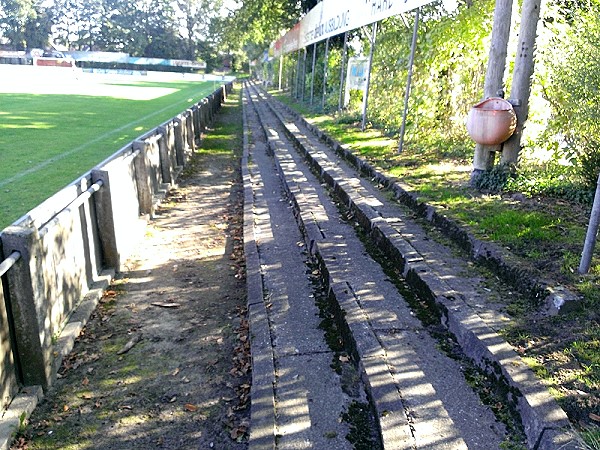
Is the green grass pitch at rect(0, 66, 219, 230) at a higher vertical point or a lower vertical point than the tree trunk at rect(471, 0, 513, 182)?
lower

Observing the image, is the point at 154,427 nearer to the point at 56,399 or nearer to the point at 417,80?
the point at 56,399

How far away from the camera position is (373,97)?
15.6 m

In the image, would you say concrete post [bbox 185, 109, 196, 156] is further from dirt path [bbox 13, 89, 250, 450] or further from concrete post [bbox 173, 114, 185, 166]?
dirt path [bbox 13, 89, 250, 450]

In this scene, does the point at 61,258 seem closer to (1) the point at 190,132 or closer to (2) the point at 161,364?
(2) the point at 161,364

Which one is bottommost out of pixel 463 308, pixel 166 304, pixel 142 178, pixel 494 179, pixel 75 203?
pixel 166 304

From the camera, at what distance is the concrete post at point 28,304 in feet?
10.7

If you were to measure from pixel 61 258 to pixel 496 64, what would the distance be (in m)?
6.00

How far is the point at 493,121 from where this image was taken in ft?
22.6

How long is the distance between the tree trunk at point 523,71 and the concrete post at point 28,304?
5898 mm

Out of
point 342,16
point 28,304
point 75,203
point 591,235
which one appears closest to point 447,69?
point 342,16

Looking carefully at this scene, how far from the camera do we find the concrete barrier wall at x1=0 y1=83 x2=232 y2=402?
3.27 metres

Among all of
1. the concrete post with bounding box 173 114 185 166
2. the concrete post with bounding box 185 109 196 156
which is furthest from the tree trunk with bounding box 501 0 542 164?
the concrete post with bounding box 185 109 196 156

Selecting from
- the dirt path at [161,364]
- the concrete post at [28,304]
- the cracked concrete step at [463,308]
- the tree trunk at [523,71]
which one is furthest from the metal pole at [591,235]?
the concrete post at [28,304]

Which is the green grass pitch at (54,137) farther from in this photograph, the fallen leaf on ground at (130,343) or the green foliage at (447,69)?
the green foliage at (447,69)
